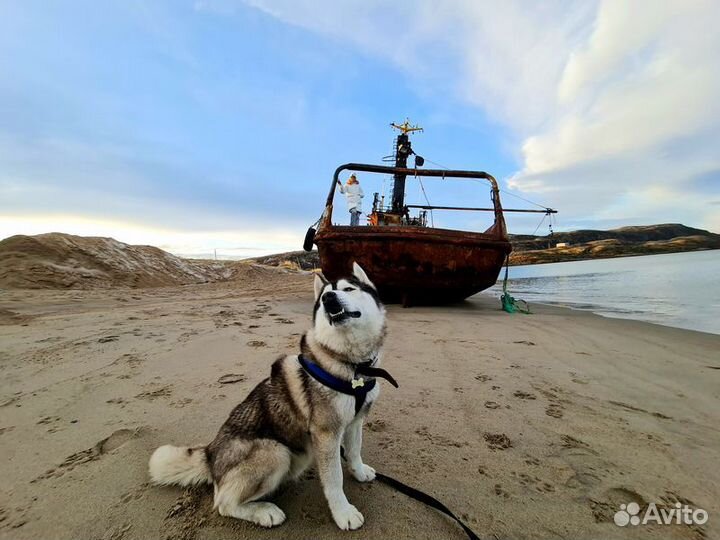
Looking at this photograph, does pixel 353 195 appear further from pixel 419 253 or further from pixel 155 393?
pixel 155 393

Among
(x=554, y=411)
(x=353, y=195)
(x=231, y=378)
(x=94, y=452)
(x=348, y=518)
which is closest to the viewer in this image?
(x=348, y=518)

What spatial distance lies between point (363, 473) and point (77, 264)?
1358cm

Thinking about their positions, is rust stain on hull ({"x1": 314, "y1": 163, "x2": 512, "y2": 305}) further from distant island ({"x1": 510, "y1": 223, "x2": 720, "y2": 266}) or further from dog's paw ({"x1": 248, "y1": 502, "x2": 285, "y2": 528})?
distant island ({"x1": 510, "y1": 223, "x2": 720, "y2": 266})

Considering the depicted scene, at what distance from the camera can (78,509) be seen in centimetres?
174

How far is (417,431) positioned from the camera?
254 centimetres

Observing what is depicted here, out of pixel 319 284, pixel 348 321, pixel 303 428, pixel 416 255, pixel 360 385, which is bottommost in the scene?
pixel 303 428

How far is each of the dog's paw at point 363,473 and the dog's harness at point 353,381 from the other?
0.39 metres

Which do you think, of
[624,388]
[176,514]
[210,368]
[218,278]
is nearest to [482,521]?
[176,514]

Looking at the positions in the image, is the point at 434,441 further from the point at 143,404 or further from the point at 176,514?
the point at 143,404

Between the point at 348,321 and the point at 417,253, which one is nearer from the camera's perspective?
the point at 348,321

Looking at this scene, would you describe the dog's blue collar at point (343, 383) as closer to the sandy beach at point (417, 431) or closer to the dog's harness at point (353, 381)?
the dog's harness at point (353, 381)

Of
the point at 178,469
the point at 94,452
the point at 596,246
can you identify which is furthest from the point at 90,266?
the point at 596,246

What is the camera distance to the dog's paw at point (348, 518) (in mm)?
1655

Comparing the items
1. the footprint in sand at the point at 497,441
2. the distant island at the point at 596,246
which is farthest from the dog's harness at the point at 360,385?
the distant island at the point at 596,246
